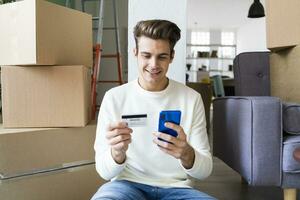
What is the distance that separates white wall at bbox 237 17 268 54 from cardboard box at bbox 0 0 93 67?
7937 mm

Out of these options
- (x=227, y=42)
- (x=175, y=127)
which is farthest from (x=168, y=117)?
(x=227, y=42)

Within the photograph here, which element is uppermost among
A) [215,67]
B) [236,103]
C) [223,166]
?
[215,67]

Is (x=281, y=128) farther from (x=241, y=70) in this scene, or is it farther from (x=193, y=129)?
(x=241, y=70)

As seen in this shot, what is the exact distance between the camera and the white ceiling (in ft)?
24.8

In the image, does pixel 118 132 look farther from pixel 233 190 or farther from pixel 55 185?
pixel 233 190

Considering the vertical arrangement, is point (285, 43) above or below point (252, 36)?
below

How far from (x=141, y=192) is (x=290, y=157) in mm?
653

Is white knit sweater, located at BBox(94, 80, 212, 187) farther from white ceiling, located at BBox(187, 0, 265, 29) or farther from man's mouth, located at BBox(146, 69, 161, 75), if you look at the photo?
white ceiling, located at BBox(187, 0, 265, 29)

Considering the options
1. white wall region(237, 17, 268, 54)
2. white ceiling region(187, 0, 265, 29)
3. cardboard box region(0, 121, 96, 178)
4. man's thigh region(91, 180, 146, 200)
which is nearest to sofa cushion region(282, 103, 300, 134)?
man's thigh region(91, 180, 146, 200)

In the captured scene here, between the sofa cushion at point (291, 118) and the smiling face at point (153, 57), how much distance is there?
60 centimetres

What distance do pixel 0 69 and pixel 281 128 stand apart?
1.38m

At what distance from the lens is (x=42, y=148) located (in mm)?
1547

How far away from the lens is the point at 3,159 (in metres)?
1.44

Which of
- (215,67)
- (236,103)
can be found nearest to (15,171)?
(236,103)
